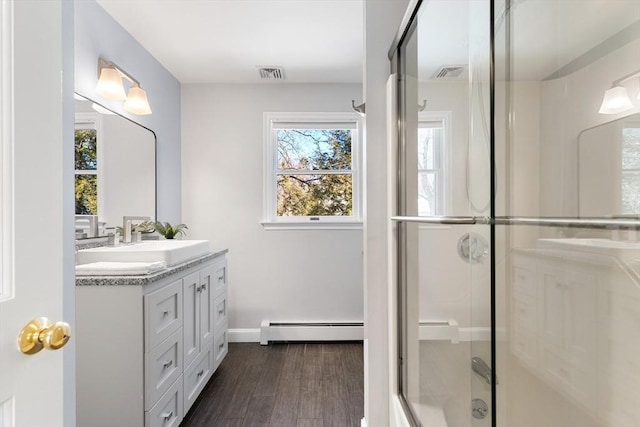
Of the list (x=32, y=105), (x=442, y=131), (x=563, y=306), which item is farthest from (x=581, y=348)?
(x=32, y=105)

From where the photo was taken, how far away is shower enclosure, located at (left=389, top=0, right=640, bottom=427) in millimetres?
549

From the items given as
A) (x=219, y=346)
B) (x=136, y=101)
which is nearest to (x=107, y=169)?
(x=136, y=101)

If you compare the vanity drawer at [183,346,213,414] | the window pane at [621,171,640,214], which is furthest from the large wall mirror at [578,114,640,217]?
the vanity drawer at [183,346,213,414]

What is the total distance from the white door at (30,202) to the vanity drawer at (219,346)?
183 cm

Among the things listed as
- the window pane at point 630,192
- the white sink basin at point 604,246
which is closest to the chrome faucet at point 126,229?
the white sink basin at point 604,246

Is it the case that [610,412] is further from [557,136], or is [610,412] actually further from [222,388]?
[222,388]

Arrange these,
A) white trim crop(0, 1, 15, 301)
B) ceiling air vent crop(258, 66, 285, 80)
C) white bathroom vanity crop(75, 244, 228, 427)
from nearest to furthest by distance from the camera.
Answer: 1. white trim crop(0, 1, 15, 301)
2. white bathroom vanity crop(75, 244, 228, 427)
3. ceiling air vent crop(258, 66, 285, 80)

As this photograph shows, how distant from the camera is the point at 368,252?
1.50 meters

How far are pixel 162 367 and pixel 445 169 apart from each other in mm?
1511

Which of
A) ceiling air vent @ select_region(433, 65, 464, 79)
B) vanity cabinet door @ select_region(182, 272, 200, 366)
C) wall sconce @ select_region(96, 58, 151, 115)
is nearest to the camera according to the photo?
ceiling air vent @ select_region(433, 65, 464, 79)

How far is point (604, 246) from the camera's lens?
0.56 metres

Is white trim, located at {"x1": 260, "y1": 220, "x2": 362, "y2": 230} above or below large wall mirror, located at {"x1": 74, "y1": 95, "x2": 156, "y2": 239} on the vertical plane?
below

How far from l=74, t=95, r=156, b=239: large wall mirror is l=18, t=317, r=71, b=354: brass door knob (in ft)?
5.39

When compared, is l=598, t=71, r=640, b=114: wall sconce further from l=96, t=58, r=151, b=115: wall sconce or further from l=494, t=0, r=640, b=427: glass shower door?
l=96, t=58, r=151, b=115: wall sconce
